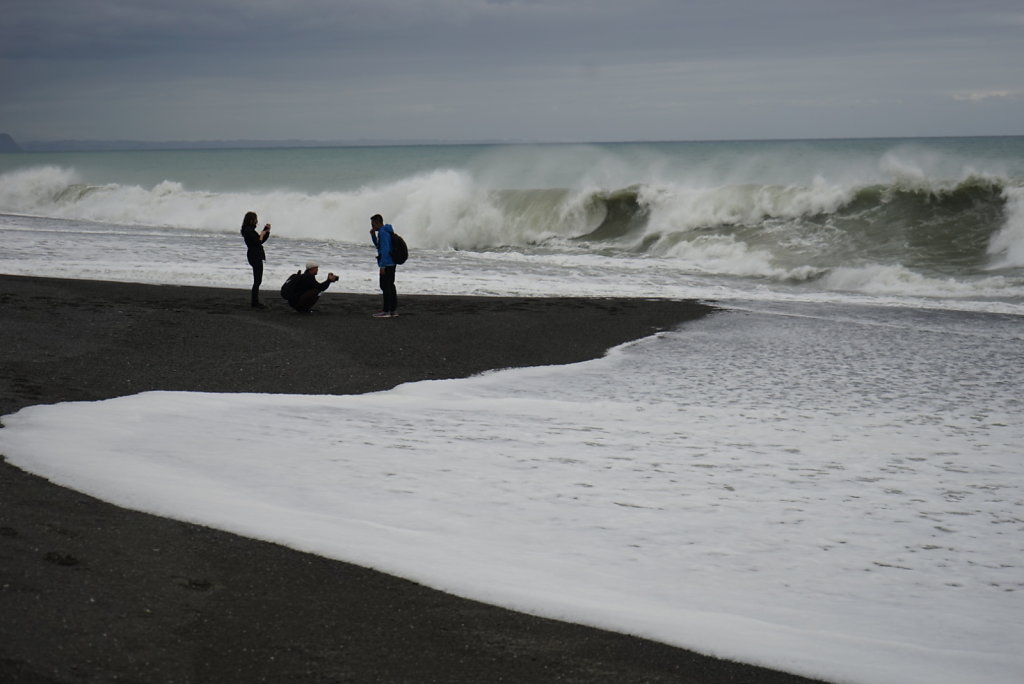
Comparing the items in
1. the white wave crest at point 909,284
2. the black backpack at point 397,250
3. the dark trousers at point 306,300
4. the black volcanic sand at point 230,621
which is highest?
the black backpack at point 397,250

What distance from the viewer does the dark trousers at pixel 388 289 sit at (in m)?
15.5

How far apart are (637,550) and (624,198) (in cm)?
3181

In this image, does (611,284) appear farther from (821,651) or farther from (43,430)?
(821,651)

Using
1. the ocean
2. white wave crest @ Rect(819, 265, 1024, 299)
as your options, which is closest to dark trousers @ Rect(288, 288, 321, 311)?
the ocean

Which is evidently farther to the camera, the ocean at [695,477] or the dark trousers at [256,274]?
the dark trousers at [256,274]

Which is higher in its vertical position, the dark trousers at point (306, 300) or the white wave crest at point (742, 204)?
the white wave crest at point (742, 204)

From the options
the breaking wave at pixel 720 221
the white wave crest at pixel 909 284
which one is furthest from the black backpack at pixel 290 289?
the breaking wave at pixel 720 221

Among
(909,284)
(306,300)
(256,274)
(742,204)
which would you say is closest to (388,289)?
(306,300)

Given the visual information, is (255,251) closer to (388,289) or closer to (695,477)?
(388,289)

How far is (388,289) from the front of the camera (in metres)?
15.5

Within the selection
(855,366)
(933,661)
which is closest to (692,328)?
(855,366)

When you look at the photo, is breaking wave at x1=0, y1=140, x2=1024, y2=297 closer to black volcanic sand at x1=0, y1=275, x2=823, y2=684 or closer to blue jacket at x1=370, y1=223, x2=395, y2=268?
blue jacket at x1=370, y1=223, x2=395, y2=268

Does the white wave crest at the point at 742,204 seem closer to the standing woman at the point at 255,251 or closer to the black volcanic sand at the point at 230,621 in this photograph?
the standing woman at the point at 255,251

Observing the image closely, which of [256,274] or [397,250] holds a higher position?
[397,250]
